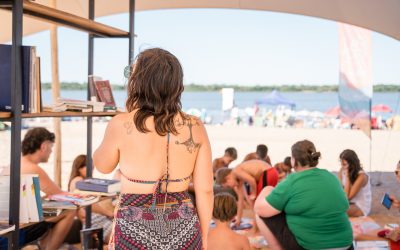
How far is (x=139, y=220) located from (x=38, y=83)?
93 cm

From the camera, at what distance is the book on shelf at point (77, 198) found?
3398 millimetres

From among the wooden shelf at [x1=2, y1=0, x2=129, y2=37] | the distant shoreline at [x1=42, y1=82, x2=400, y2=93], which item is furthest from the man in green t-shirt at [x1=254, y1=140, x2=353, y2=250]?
the distant shoreline at [x1=42, y1=82, x2=400, y2=93]

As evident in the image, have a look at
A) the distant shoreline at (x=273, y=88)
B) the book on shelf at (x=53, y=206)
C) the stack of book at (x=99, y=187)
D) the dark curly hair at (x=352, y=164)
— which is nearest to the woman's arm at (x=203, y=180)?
the book on shelf at (x=53, y=206)

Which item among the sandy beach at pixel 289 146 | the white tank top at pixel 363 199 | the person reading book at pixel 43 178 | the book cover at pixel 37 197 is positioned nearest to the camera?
the book cover at pixel 37 197

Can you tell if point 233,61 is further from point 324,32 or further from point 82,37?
point 82,37

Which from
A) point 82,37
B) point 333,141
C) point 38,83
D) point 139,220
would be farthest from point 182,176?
point 82,37

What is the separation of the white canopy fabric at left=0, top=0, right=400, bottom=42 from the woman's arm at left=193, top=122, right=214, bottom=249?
10.4ft

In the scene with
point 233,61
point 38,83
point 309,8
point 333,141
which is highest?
point 233,61

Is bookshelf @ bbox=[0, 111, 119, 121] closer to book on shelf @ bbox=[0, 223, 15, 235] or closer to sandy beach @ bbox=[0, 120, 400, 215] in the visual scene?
book on shelf @ bbox=[0, 223, 15, 235]

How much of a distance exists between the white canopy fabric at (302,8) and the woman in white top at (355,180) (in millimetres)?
1398

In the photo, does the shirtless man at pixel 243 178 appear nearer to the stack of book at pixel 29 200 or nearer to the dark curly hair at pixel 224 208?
the dark curly hair at pixel 224 208

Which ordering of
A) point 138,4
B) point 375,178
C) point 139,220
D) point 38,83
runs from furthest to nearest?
1. point 375,178
2. point 138,4
3. point 38,83
4. point 139,220

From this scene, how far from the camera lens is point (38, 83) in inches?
102

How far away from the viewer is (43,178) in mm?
4020
